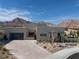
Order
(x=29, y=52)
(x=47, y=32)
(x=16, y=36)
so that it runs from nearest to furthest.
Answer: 1. (x=29, y=52)
2. (x=47, y=32)
3. (x=16, y=36)

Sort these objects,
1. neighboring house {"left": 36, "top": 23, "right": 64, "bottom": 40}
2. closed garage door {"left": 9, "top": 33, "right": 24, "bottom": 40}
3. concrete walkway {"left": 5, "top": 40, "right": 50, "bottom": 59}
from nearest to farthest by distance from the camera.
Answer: concrete walkway {"left": 5, "top": 40, "right": 50, "bottom": 59}, neighboring house {"left": 36, "top": 23, "right": 64, "bottom": 40}, closed garage door {"left": 9, "top": 33, "right": 24, "bottom": 40}

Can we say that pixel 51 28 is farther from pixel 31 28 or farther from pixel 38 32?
pixel 31 28

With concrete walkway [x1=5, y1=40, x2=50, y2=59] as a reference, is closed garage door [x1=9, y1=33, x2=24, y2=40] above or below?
above

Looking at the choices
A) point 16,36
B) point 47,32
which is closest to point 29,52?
point 47,32

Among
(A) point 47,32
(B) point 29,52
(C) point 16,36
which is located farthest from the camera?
(C) point 16,36

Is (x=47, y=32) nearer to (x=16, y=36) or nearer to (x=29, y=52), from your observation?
(x=16, y=36)

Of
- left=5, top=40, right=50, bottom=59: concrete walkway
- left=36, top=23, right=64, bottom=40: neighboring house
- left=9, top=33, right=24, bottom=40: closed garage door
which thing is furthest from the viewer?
left=9, top=33, right=24, bottom=40: closed garage door

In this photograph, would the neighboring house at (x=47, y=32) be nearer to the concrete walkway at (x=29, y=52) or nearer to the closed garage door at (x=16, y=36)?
the closed garage door at (x=16, y=36)

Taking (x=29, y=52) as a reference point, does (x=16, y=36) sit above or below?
above

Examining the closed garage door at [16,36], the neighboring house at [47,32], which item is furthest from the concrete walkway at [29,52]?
the closed garage door at [16,36]

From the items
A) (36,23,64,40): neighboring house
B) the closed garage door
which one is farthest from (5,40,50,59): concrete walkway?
the closed garage door

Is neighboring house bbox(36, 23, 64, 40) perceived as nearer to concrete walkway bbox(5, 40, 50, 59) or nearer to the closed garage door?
the closed garage door

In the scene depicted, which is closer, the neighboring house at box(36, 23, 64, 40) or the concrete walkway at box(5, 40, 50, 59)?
the concrete walkway at box(5, 40, 50, 59)

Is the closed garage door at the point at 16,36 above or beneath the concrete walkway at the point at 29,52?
above
